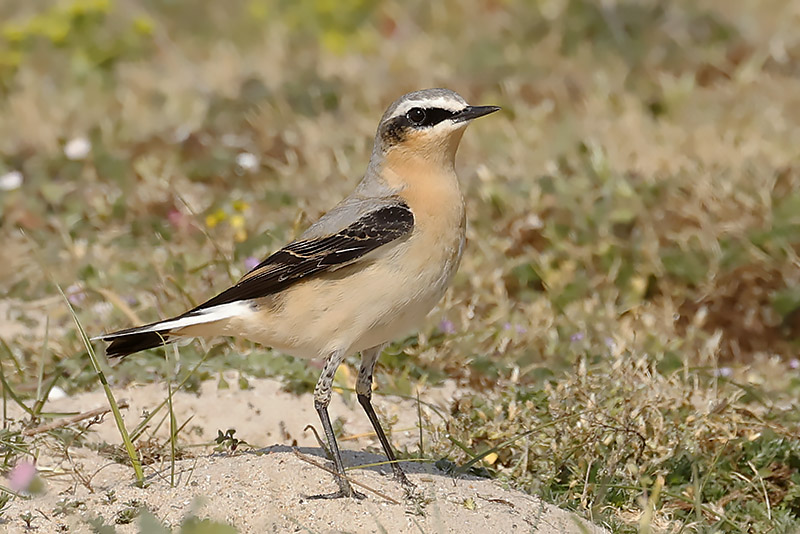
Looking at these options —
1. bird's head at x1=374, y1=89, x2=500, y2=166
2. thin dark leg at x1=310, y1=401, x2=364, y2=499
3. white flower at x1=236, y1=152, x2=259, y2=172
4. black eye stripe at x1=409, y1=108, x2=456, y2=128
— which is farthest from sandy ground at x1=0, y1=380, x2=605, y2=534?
white flower at x1=236, y1=152, x2=259, y2=172

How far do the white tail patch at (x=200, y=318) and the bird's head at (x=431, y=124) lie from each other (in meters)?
0.89

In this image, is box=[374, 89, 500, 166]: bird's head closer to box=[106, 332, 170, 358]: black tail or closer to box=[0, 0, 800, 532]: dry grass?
box=[0, 0, 800, 532]: dry grass

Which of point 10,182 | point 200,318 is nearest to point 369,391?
point 200,318

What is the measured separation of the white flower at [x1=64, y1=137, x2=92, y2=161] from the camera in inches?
353

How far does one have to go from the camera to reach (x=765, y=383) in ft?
20.4

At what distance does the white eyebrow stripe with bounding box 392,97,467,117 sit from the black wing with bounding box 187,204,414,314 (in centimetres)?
47

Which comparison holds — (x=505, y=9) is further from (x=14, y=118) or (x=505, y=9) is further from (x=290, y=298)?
(x=290, y=298)

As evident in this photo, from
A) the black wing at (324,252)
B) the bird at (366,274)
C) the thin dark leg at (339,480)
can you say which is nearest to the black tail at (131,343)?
the bird at (366,274)

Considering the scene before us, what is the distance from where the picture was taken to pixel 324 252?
4695 millimetres

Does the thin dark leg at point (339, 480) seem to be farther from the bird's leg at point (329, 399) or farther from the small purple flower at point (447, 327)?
the small purple flower at point (447, 327)

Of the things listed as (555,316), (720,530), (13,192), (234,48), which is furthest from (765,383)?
(234,48)

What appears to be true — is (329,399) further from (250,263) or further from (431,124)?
(250,263)

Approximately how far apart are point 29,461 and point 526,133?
5522mm

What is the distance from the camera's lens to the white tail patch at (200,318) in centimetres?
463
